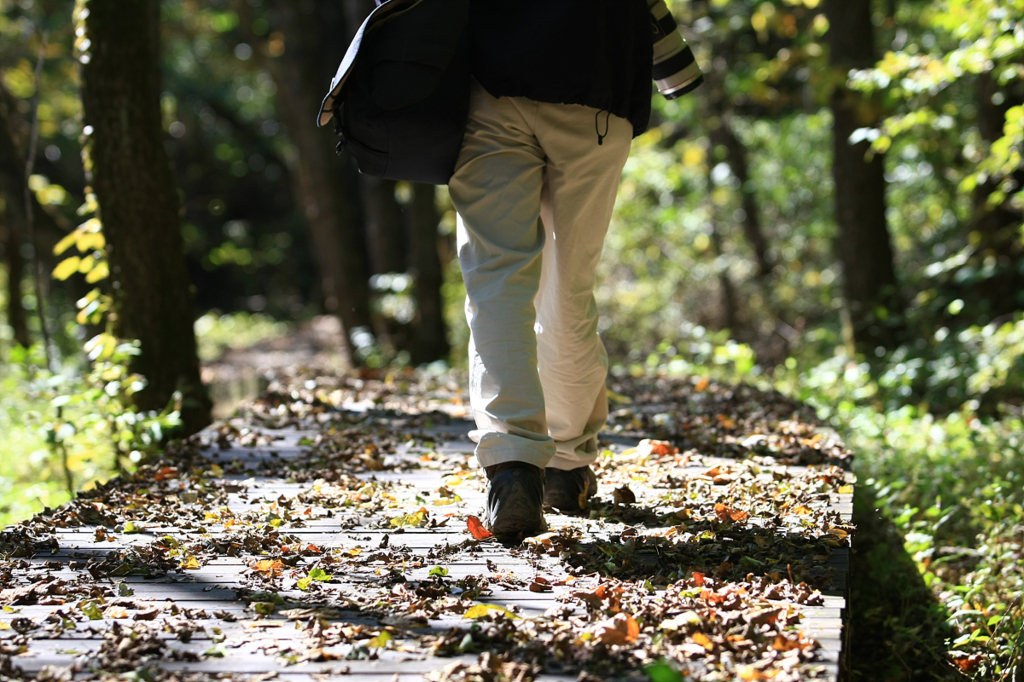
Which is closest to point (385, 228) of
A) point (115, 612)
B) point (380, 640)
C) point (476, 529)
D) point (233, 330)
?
point (233, 330)

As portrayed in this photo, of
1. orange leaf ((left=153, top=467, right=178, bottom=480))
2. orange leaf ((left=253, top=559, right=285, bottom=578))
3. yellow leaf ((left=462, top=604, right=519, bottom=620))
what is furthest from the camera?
orange leaf ((left=153, top=467, right=178, bottom=480))

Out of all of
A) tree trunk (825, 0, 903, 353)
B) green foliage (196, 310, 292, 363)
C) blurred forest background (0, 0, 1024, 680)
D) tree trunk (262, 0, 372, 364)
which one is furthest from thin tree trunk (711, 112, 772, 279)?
green foliage (196, 310, 292, 363)

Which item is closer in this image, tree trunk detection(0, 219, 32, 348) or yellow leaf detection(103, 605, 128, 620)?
yellow leaf detection(103, 605, 128, 620)

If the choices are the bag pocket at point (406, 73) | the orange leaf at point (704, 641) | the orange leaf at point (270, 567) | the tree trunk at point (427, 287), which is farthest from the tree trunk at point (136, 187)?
the tree trunk at point (427, 287)

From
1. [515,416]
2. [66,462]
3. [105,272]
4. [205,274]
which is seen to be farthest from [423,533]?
[205,274]

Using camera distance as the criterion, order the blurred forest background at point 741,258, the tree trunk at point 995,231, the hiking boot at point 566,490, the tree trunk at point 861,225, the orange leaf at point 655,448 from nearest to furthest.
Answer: the hiking boot at point 566,490
the orange leaf at point 655,448
the blurred forest background at point 741,258
the tree trunk at point 995,231
the tree trunk at point 861,225

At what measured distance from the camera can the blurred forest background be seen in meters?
4.45

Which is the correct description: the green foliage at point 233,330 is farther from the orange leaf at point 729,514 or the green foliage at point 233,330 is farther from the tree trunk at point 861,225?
the orange leaf at point 729,514

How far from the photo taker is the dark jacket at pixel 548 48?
2.49 m

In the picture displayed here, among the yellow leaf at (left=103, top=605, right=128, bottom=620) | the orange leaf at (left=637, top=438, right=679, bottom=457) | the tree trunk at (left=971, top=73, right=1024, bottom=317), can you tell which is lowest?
the orange leaf at (left=637, top=438, right=679, bottom=457)

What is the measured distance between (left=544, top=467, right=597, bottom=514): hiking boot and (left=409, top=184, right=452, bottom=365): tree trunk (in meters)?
6.71

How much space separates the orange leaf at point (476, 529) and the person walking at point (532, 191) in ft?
0.13

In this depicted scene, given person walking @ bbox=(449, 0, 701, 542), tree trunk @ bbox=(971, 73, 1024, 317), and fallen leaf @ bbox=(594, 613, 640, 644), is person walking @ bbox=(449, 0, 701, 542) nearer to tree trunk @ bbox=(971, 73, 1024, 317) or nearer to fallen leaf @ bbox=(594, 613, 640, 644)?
fallen leaf @ bbox=(594, 613, 640, 644)

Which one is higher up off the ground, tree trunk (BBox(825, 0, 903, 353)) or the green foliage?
tree trunk (BBox(825, 0, 903, 353))
